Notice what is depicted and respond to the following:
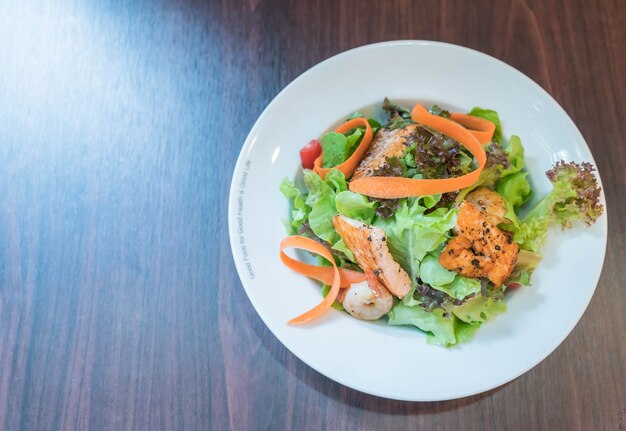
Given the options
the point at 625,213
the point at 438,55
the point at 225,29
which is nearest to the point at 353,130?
the point at 438,55

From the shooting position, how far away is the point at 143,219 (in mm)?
2516

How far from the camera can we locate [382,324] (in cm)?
220

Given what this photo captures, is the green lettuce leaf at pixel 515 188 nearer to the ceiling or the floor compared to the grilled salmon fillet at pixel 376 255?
nearer to the ceiling

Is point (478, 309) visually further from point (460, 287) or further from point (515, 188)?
point (515, 188)

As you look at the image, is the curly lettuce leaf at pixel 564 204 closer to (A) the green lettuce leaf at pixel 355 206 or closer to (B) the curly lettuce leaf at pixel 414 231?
(B) the curly lettuce leaf at pixel 414 231

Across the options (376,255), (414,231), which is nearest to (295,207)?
(376,255)

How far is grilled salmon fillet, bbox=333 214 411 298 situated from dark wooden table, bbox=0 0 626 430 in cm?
50

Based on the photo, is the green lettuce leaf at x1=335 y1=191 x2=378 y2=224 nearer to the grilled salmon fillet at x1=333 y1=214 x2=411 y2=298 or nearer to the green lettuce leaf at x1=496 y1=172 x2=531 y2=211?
the grilled salmon fillet at x1=333 y1=214 x2=411 y2=298

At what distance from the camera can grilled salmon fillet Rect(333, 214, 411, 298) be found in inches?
82.6

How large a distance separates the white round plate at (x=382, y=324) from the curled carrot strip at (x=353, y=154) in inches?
2.4

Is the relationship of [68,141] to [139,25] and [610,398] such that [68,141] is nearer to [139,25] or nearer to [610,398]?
[139,25]

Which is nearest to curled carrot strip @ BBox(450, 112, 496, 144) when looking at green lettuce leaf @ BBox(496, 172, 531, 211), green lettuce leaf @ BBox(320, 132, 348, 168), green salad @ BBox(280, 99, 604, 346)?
green salad @ BBox(280, 99, 604, 346)

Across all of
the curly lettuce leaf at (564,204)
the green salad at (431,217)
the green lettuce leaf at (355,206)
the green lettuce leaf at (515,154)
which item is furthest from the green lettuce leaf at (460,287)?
the green lettuce leaf at (515,154)

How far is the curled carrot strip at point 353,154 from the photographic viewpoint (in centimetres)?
228
